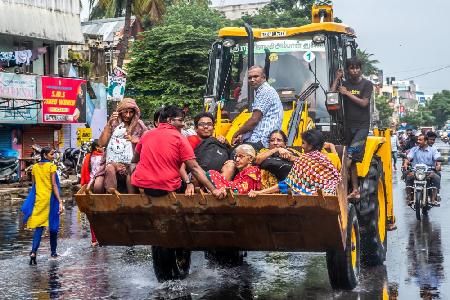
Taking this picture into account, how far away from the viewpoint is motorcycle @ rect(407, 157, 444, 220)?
17703 mm

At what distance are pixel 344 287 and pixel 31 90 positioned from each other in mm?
22650

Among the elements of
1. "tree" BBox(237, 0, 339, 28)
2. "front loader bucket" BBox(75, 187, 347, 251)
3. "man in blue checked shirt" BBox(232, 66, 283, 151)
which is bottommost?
"front loader bucket" BBox(75, 187, 347, 251)

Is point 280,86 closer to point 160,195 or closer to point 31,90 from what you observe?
point 160,195

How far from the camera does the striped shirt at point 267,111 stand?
1045cm

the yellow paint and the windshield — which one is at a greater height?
the yellow paint

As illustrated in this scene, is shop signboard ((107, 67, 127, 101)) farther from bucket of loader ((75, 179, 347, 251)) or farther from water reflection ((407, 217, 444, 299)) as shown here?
bucket of loader ((75, 179, 347, 251))

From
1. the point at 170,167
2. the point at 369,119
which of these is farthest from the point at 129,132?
the point at 369,119

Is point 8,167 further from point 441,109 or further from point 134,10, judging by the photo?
point 441,109

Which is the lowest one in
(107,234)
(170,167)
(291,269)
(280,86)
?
(291,269)

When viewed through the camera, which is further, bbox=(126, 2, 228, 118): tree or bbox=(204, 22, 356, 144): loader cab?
bbox=(126, 2, 228, 118): tree

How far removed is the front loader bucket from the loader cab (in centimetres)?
288

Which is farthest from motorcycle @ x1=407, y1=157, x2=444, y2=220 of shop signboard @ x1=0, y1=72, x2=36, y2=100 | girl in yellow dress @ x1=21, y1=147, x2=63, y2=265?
shop signboard @ x1=0, y1=72, x2=36, y2=100

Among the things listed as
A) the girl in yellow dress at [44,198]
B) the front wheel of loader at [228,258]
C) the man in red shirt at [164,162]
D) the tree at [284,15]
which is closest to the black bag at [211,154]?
the man in red shirt at [164,162]

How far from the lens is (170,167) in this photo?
882 cm
